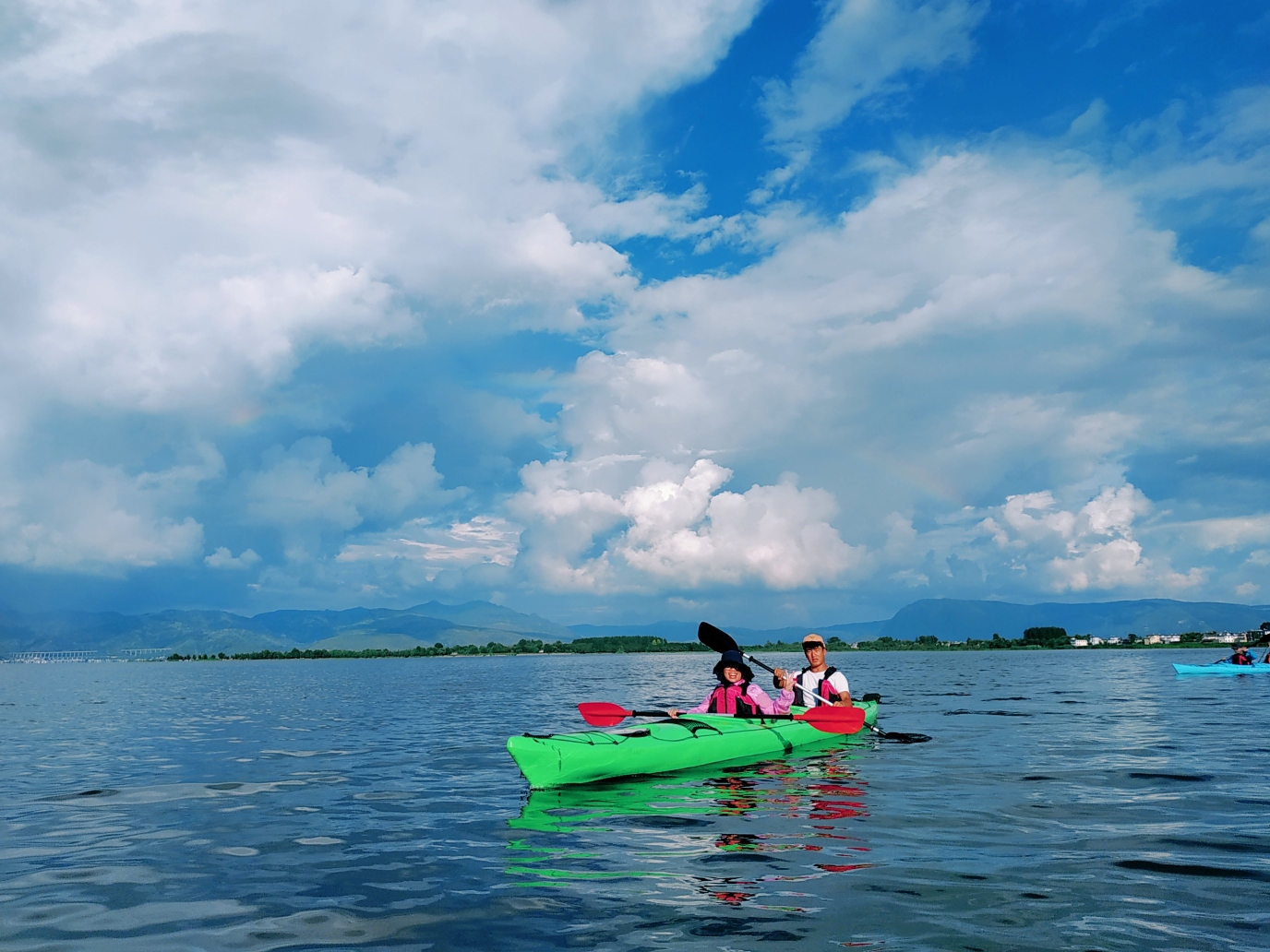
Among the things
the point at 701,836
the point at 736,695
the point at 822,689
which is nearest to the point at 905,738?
the point at 822,689

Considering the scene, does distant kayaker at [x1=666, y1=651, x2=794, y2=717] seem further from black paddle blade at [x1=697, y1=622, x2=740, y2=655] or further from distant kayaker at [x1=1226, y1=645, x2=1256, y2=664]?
distant kayaker at [x1=1226, y1=645, x2=1256, y2=664]

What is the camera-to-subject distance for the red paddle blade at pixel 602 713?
69.7ft

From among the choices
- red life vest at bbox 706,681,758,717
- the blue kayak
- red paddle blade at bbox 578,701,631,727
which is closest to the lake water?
red life vest at bbox 706,681,758,717

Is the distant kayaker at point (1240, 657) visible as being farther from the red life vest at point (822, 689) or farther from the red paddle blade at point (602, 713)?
the red paddle blade at point (602, 713)

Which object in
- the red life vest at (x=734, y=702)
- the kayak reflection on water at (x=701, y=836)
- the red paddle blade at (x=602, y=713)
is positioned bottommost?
the kayak reflection on water at (x=701, y=836)

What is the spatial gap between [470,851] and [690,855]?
295cm

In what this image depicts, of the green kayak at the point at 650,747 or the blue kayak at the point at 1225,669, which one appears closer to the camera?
the green kayak at the point at 650,747

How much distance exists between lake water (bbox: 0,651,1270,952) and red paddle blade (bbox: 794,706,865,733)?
78 cm

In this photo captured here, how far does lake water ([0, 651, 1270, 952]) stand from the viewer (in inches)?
324

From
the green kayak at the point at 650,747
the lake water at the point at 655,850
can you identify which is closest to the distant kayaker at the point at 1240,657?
the lake water at the point at 655,850

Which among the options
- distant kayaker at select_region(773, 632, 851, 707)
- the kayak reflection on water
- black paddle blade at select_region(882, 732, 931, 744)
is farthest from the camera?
black paddle blade at select_region(882, 732, 931, 744)

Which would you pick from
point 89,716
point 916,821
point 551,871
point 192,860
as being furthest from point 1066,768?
point 89,716

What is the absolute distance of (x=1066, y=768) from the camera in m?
18.0

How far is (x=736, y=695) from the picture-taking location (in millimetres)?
19859
